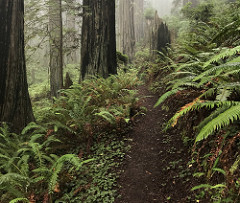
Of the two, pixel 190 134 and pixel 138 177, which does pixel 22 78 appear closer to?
pixel 138 177

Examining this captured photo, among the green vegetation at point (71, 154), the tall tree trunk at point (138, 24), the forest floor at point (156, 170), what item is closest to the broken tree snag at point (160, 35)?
the green vegetation at point (71, 154)

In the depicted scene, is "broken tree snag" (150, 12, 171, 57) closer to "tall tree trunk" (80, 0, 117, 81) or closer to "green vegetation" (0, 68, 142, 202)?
"tall tree trunk" (80, 0, 117, 81)

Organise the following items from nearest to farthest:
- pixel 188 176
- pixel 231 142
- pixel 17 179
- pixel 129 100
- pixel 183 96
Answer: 1. pixel 231 142
2. pixel 188 176
3. pixel 17 179
4. pixel 183 96
5. pixel 129 100

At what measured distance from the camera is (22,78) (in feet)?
14.1

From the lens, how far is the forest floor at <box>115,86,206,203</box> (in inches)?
93.8

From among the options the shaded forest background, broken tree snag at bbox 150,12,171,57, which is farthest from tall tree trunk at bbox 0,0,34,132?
broken tree snag at bbox 150,12,171,57

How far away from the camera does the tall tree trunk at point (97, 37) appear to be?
20.5 feet

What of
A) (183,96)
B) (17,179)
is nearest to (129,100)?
(183,96)

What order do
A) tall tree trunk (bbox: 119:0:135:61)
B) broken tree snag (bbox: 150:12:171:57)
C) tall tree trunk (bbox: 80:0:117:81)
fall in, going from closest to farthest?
tall tree trunk (bbox: 80:0:117:81)
broken tree snag (bbox: 150:12:171:57)
tall tree trunk (bbox: 119:0:135:61)

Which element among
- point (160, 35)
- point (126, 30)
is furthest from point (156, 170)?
point (126, 30)

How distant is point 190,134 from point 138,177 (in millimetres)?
1026

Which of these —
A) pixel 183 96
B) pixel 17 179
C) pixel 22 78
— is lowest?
pixel 17 179

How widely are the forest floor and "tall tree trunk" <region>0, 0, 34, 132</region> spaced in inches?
97.2

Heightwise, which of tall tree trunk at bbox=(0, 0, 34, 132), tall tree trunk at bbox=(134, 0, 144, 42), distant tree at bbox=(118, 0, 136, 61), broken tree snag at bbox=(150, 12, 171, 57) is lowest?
tall tree trunk at bbox=(0, 0, 34, 132)
